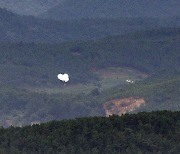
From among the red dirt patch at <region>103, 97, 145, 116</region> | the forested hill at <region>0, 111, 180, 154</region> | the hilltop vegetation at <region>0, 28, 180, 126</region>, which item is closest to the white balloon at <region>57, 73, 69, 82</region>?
the hilltop vegetation at <region>0, 28, 180, 126</region>

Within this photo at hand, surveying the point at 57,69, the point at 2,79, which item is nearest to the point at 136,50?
the point at 57,69

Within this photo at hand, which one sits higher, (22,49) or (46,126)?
(22,49)

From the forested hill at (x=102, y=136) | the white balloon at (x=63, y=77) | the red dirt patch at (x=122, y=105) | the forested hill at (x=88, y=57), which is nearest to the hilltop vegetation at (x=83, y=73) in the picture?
the forested hill at (x=88, y=57)

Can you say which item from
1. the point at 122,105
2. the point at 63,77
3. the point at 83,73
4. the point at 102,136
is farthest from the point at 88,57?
the point at 102,136

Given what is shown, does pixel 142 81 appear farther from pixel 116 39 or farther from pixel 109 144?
pixel 109 144

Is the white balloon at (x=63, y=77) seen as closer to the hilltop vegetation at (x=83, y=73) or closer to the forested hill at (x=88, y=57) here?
the hilltop vegetation at (x=83, y=73)

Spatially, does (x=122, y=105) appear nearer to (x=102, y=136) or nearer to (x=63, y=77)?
(x=63, y=77)
